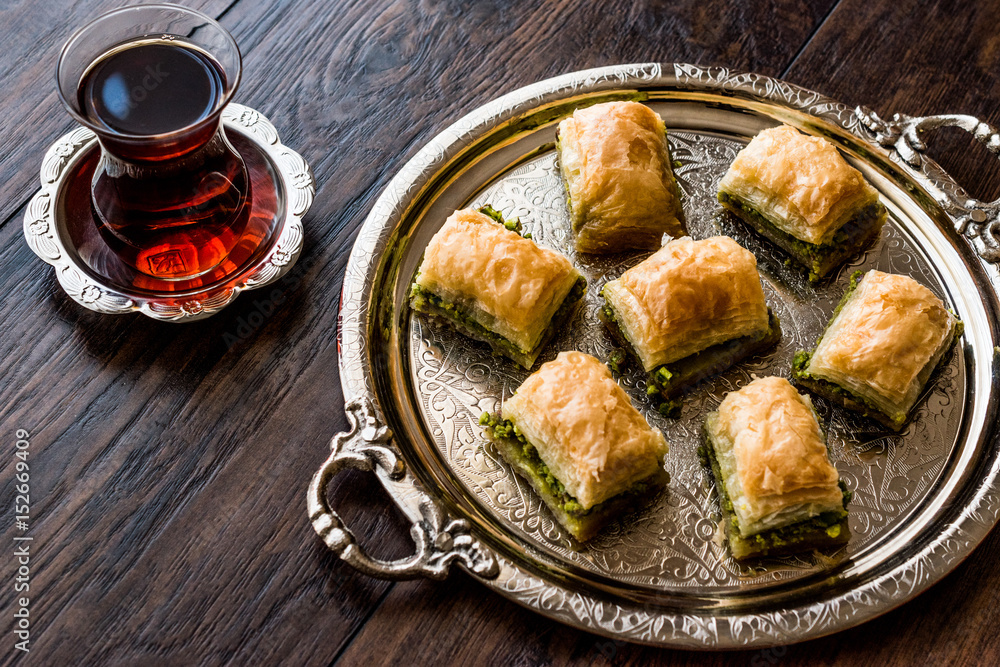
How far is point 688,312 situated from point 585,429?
659mm

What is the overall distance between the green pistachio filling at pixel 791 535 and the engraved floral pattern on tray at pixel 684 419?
57mm

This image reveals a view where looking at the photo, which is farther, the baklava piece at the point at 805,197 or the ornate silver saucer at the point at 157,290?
the baklava piece at the point at 805,197

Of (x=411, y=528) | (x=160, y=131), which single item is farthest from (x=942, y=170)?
(x=160, y=131)

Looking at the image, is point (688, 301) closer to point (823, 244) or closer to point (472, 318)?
point (823, 244)

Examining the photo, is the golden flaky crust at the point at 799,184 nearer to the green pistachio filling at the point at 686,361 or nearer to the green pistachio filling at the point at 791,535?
the green pistachio filling at the point at 686,361

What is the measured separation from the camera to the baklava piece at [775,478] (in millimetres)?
2869

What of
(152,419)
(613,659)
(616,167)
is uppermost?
(616,167)

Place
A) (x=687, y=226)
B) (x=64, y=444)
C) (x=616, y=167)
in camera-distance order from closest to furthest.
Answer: (x=64, y=444) < (x=616, y=167) < (x=687, y=226)

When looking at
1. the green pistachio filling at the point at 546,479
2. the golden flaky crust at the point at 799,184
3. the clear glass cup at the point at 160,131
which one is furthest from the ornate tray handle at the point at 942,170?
the clear glass cup at the point at 160,131

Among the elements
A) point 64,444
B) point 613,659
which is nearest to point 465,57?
point 64,444

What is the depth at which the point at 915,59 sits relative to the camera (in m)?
4.10

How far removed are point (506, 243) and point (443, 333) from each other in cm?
48

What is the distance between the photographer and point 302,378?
329 centimetres

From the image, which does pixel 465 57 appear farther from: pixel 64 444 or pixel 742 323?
pixel 64 444
